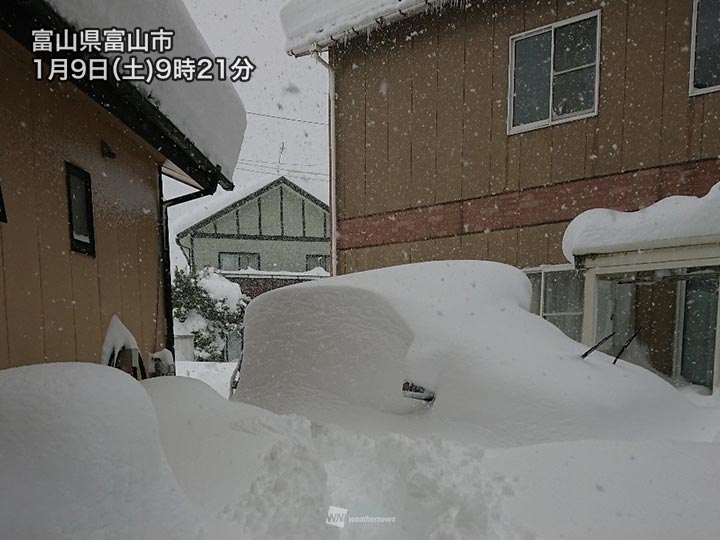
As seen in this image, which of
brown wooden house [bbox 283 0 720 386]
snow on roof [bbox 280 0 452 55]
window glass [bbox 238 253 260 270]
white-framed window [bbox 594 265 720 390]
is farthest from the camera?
window glass [bbox 238 253 260 270]

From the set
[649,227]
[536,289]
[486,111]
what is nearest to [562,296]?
[536,289]

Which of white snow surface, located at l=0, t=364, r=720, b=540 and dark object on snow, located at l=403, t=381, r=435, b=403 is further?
dark object on snow, located at l=403, t=381, r=435, b=403

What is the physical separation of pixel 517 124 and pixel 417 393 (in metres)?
4.96

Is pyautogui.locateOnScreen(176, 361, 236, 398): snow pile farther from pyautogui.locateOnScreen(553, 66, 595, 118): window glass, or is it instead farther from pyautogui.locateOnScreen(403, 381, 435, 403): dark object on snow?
pyautogui.locateOnScreen(553, 66, 595, 118): window glass

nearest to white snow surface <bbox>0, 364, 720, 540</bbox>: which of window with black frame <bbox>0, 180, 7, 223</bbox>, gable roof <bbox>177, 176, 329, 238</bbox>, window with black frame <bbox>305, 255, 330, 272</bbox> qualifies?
window with black frame <bbox>0, 180, 7, 223</bbox>

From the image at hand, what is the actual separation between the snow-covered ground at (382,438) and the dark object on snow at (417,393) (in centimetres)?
7

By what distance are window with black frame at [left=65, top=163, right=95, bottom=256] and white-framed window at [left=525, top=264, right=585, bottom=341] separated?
539 centimetres

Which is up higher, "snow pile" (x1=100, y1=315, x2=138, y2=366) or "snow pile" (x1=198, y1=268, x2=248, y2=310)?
"snow pile" (x1=100, y1=315, x2=138, y2=366)

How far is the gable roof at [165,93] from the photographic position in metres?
2.03

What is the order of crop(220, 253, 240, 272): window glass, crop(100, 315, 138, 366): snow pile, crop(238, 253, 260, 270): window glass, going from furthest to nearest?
crop(238, 253, 260, 270): window glass
crop(220, 253, 240, 272): window glass
crop(100, 315, 138, 366): snow pile

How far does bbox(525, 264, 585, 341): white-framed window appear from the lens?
19.4 ft

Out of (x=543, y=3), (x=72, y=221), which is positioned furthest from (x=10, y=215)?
(x=543, y=3)

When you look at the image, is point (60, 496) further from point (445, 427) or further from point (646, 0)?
point (646, 0)

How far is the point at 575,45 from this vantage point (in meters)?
5.99
